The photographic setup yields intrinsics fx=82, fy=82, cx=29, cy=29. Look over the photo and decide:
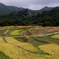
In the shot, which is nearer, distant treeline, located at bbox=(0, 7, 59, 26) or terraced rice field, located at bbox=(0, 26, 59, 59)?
terraced rice field, located at bbox=(0, 26, 59, 59)

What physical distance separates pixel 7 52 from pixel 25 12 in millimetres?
116063

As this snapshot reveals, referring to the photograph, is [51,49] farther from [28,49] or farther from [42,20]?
[42,20]

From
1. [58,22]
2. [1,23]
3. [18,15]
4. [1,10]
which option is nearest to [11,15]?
[18,15]

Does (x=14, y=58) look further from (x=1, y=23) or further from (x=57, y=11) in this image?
(x=57, y=11)

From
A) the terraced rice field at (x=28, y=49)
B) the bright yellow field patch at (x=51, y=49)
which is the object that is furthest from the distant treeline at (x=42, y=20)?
the bright yellow field patch at (x=51, y=49)

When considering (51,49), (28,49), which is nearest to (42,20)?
(51,49)

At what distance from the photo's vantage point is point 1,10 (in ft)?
541

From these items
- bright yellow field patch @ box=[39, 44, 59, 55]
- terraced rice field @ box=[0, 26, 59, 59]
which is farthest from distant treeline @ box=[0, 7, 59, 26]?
bright yellow field patch @ box=[39, 44, 59, 55]

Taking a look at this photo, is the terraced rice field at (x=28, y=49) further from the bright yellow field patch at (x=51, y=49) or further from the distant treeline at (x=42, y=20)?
the distant treeline at (x=42, y=20)

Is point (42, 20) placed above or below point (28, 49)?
below

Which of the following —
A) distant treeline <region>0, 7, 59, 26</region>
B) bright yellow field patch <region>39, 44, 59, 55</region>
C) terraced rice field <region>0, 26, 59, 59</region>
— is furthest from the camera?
distant treeline <region>0, 7, 59, 26</region>

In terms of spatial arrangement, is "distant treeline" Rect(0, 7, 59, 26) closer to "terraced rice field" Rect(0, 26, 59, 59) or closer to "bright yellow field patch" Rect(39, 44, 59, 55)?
"terraced rice field" Rect(0, 26, 59, 59)

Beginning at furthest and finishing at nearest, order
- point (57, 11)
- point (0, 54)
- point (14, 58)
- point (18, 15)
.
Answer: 1. point (18, 15)
2. point (57, 11)
3. point (0, 54)
4. point (14, 58)

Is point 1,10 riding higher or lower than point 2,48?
higher
